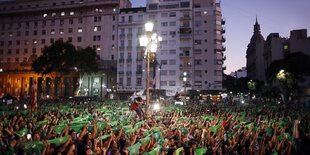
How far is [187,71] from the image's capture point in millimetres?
68562

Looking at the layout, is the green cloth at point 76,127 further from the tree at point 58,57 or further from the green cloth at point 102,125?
the tree at point 58,57

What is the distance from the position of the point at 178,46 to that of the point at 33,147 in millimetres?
62719

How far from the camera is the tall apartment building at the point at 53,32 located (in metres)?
74.1

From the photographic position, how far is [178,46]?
7031 cm

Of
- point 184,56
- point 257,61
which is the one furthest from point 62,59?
point 257,61

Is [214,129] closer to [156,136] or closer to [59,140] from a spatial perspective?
[156,136]

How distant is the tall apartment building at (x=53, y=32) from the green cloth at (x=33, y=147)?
63.5 meters

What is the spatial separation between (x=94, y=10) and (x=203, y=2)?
89.7 ft

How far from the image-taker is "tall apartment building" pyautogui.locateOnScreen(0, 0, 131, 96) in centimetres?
7406

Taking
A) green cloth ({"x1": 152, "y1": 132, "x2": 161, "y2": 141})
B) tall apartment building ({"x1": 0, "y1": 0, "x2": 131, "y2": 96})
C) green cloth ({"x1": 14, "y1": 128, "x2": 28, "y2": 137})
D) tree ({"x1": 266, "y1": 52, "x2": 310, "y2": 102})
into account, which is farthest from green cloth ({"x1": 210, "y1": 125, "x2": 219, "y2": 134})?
tall apartment building ({"x1": 0, "y1": 0, "x2": 131, "y2": 96})

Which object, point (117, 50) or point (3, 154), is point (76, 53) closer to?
point (117, 50)

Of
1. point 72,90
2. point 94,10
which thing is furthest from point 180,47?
point 72,90

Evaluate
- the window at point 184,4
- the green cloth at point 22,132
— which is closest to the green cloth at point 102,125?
the green cloth at point 22,132

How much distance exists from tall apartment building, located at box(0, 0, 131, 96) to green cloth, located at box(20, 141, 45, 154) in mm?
63469
